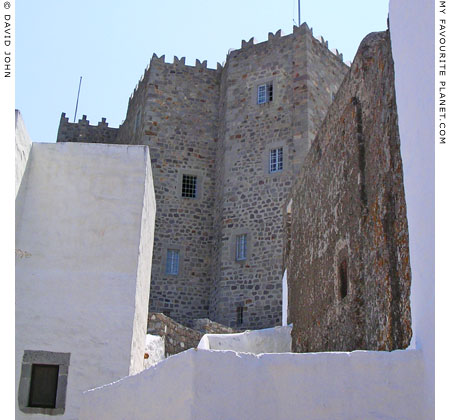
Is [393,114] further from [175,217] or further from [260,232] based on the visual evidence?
[175,217]

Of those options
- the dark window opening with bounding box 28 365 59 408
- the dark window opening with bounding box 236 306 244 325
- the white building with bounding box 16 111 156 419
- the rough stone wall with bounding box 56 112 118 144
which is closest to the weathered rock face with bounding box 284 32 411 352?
the white building with bounding box 16 111 156 419

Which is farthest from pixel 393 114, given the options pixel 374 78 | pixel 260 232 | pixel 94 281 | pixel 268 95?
pixel 268 95

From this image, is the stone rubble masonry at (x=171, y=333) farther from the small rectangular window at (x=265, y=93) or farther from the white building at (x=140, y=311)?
the small rectangular window at (x=265, y=93)

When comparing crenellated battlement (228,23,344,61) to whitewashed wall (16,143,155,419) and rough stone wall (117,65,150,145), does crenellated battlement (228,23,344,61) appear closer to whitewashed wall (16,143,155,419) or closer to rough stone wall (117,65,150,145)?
rough stone wall (117,65,150,145)

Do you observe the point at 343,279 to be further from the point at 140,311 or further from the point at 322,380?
the point at 322,380

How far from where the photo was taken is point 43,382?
9156mm

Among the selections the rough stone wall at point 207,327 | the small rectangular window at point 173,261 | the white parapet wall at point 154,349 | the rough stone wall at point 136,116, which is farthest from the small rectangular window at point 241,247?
the white parapet wall at point 154,349

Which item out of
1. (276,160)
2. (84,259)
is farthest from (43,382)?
(276,160)

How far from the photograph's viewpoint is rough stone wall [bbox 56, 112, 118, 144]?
3247cm

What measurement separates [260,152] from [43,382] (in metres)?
15.4

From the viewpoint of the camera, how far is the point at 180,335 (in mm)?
15203

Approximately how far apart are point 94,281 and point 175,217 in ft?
48.5

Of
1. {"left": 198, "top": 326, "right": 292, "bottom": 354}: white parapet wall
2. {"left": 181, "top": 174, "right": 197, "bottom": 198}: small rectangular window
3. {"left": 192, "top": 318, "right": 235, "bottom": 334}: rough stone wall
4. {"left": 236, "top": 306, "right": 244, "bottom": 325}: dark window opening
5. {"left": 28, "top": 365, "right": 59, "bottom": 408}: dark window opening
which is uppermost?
{"left": 181, "top": 174, "right": 197, "bottom": 198}: small rectangular window

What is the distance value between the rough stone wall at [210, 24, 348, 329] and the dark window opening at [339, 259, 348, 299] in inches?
465
